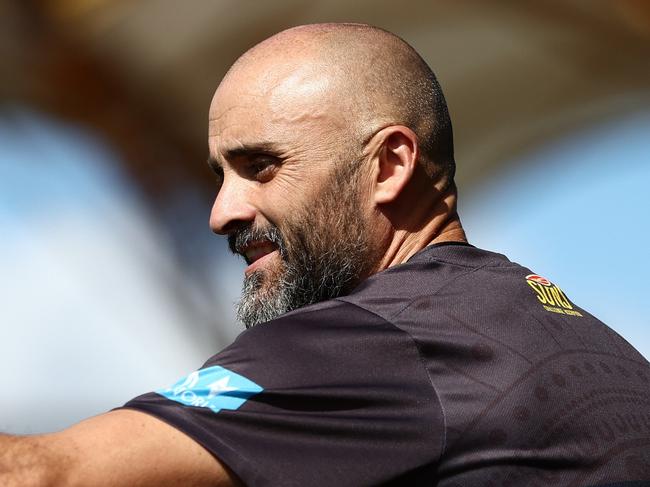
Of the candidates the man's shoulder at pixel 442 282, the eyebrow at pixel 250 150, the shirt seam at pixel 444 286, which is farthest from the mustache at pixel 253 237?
the shirt seam at pixel 444 286

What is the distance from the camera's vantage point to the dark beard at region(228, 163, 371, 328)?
213cm

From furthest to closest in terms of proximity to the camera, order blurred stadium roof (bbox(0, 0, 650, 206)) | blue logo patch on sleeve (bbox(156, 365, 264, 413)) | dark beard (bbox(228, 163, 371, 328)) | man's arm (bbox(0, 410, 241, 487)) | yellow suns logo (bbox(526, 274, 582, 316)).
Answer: blurred stadium roof (bbox(0, 0, 650, 206))
dark beard (bbox(228, 163, 371, 328))
yellow suns logo (bbox(526, 274, 582, 316))
blue logo patch on sleeve (bbox(156, 365, 264, 413))
man's arm (bbox(0, 410, 241, 487))

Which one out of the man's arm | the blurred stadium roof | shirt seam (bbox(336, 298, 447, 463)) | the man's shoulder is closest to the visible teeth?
the man's shoulder

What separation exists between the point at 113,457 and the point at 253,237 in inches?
29.9

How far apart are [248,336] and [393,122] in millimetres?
757

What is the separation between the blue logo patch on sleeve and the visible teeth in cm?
57

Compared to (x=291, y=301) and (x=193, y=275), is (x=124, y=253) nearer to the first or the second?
(x=193, y=275)

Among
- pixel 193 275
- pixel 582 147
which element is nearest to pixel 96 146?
pixel 193 275

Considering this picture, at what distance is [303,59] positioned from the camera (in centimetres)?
227

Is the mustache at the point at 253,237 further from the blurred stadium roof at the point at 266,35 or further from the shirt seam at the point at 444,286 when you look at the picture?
the blurred stadium roof at the point at 266,35

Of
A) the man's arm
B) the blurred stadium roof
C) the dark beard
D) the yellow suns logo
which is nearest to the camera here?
the man's arm

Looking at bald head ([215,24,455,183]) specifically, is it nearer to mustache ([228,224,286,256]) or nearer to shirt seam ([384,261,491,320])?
mustache ([228,224,286,256])

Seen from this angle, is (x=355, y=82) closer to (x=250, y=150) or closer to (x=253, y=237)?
(x=250, y=150)

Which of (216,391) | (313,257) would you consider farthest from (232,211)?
(216,391)
